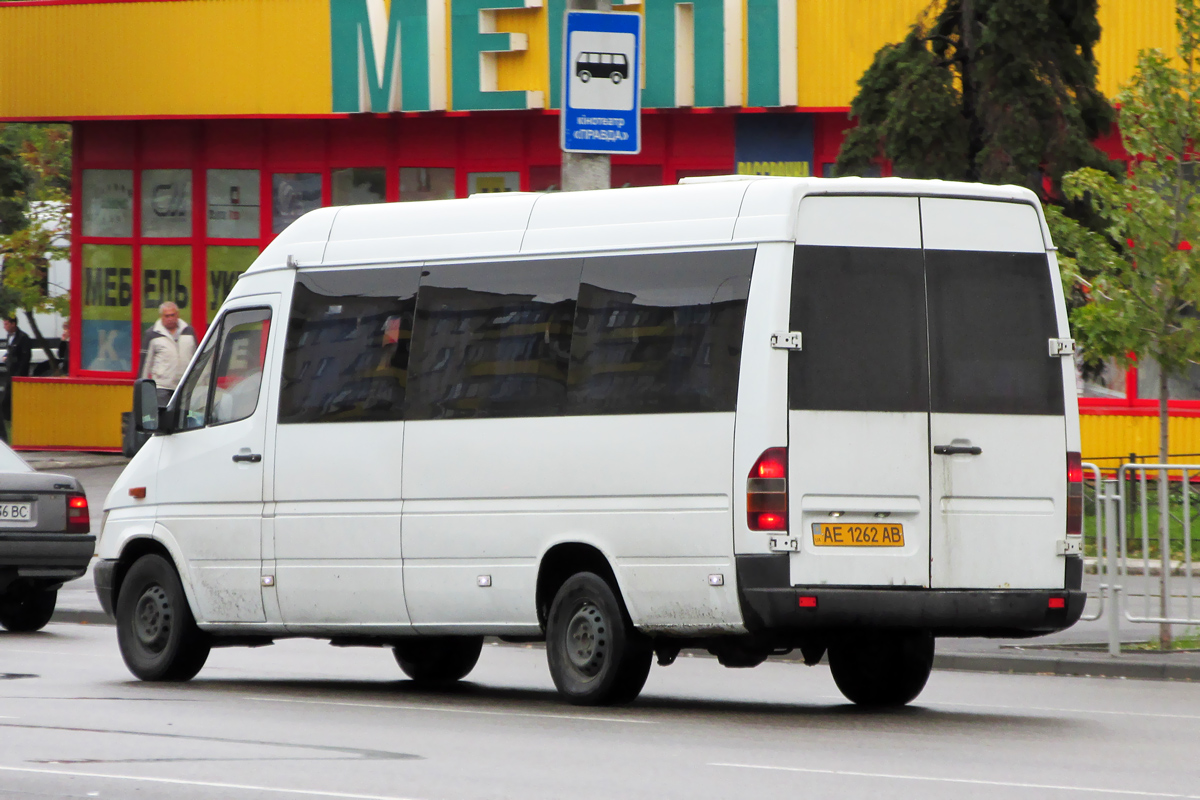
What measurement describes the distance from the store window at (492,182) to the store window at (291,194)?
2341 millimetres

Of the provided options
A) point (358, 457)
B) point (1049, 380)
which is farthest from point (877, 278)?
point (358, 457)

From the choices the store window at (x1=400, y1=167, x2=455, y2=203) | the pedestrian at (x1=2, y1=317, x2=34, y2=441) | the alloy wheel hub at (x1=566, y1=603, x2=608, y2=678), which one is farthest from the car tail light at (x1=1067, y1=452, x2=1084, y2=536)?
the pedestrian at (x1=2, y1=317, x2=34, y2=441)

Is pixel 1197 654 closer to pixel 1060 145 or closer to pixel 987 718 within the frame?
pixel 987 718

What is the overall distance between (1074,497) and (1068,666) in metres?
3.06

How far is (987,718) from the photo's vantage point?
34.3ft

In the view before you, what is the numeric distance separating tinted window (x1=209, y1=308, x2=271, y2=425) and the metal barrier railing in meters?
5.30

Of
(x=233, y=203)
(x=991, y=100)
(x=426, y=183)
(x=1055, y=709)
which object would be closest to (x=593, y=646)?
(x=1055, y=709)

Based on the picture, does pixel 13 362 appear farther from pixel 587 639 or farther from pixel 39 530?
pixel 587 639

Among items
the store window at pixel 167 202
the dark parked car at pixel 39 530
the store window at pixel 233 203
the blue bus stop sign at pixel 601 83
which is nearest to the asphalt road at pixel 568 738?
the dark parked car at pixel 39 530

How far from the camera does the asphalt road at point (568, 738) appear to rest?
25.6 feet

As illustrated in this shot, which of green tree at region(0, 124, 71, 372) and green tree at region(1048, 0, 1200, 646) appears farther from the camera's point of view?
green tree at region(0, 124, 71, 372)

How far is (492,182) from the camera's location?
89.2 feet

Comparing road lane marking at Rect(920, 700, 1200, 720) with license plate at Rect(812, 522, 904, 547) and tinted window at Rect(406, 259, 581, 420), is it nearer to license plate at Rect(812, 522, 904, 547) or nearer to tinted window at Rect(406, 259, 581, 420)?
license plate at Rect(812, 522, 904, 547)

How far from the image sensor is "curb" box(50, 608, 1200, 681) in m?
12.6
